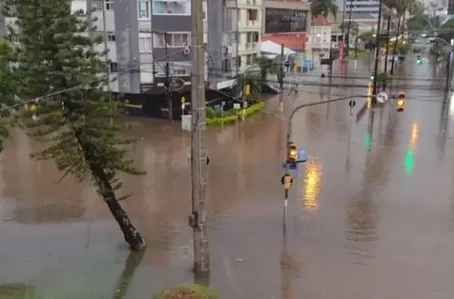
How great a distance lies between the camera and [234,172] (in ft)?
81.4

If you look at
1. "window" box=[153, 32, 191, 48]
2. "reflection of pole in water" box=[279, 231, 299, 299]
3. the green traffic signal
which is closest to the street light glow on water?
the green traffic signal

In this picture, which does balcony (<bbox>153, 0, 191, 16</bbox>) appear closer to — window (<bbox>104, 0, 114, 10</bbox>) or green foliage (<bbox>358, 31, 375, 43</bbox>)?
window (<bbox>104, 0, 114, 10</bbox>)

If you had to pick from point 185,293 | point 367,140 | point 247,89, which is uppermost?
point 185,293

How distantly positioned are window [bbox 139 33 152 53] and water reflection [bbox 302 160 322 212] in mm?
13724

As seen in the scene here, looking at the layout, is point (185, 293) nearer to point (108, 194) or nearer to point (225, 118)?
point (108, 194)

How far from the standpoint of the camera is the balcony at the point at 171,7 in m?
34.1

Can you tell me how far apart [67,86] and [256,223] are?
773cm

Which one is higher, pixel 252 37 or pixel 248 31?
pixel 248 31

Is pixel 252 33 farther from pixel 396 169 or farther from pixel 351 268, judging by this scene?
pixel 351 268

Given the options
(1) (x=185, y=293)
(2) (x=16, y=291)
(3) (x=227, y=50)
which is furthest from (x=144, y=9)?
(1) (x=185, y=293)

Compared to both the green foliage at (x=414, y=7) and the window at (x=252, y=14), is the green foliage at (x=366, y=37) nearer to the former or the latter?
the green foliage at (x=414, y=7)

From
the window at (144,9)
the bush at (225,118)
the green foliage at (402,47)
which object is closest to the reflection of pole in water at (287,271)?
the bush at (225,118)

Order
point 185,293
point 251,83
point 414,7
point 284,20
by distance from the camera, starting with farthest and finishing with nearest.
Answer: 1. point 414,7
2. point 284,20
3. point 251,83
4. point 185,293

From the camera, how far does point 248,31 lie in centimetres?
4681
